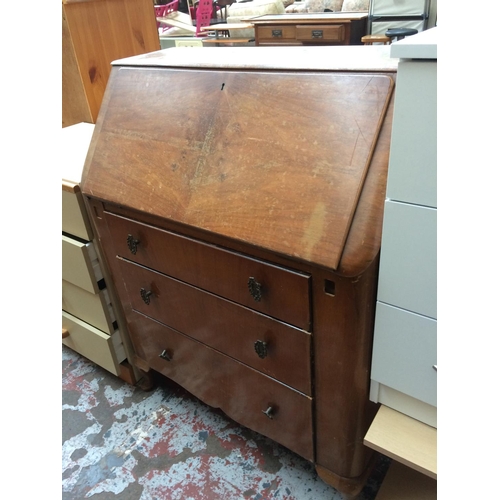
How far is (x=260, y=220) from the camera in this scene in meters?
0.80

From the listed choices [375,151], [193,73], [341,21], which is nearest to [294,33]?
[341,21]

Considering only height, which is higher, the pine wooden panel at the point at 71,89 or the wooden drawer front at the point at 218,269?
the pine wooden panel at the point at 71,89

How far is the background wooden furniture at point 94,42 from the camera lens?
1377 mm

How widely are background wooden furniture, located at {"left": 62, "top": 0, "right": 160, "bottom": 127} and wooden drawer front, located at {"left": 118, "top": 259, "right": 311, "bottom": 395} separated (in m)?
0.70

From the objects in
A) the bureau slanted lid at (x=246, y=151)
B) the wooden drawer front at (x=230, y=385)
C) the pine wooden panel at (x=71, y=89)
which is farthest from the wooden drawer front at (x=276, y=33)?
the wooden drawer front at (x=230, y=385)

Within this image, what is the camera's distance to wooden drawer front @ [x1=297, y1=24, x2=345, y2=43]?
3283 millimetres

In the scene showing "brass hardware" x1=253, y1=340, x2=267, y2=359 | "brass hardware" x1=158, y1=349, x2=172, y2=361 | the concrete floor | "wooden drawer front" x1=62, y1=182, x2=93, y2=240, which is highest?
"wooden drawer front" x1=62, y1=182, x2=93, y2=240

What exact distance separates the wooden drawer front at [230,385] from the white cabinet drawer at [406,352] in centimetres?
20

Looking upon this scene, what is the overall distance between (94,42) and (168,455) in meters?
1.36

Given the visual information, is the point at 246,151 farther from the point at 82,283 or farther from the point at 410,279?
the point at 82,283

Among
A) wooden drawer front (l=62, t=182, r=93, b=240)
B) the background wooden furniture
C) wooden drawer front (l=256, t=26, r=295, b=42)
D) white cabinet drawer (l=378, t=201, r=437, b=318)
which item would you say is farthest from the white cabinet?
wooden drawer front (l=256, t=26, r=295, b=42)

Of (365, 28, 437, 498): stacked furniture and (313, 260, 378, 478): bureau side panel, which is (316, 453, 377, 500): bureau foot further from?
(365, 28, 437, 498): stacked furniture

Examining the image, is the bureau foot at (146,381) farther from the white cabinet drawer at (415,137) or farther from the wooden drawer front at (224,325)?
the white cabinet drawer at (415,137)

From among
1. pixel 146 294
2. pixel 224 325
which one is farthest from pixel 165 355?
pixel 224 325
